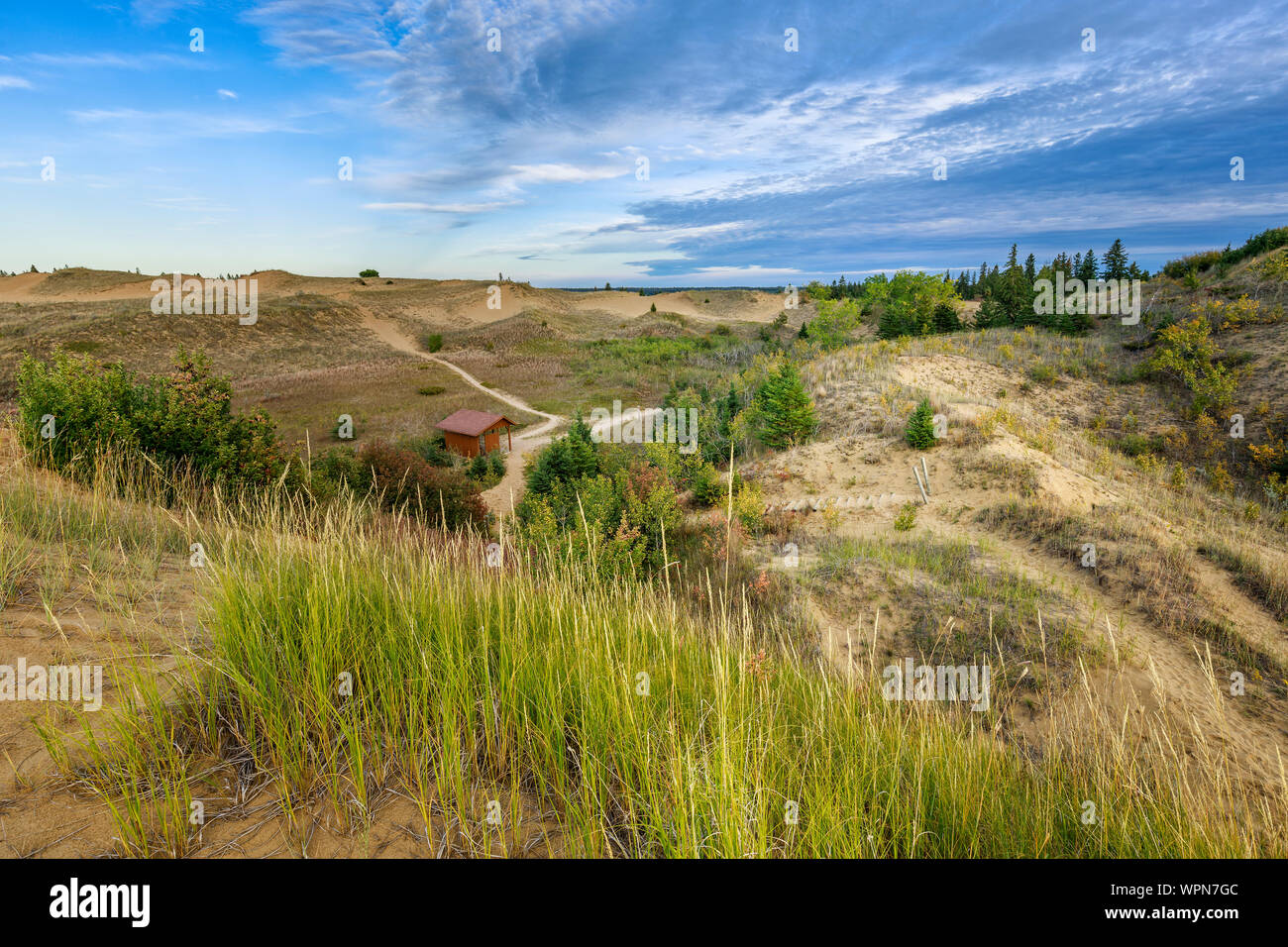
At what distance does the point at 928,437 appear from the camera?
732 inches

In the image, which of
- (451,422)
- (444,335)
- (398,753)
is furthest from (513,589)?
(444,335)

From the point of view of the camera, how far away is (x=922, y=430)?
730 inches

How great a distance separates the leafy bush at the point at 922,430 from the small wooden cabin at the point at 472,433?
677 inches

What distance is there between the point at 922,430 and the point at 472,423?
61.1 ft

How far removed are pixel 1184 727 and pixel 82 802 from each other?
11.0 meters

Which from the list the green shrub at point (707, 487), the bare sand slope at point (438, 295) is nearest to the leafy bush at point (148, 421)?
the green shrub at point (707, 487)

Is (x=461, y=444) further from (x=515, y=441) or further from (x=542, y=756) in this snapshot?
(x=542, y=756)

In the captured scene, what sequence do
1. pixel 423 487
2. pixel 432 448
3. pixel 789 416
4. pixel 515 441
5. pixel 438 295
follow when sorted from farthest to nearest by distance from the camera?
1. pixel 438 295
2. pixel 515 441
3. pixel 432 448
4. pixel 789 416
5. pixel 423 487

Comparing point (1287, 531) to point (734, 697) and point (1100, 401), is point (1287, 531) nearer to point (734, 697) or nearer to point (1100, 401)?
point (1100, 401)

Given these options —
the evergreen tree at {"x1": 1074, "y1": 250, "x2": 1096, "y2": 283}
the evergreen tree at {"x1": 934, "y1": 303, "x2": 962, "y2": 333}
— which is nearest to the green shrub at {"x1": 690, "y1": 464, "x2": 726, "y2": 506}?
the evergreen tree at {"x1": 934, "y1": 303, "x2": 962, "y2": 333}

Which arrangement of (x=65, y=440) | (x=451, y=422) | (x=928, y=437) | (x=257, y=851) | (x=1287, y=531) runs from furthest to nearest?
(x=451, y=422)
(x=928, y=437)
(x=1287, y=531)
(x=65, y=440)
(x=257, y=851)

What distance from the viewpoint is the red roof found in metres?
25.5

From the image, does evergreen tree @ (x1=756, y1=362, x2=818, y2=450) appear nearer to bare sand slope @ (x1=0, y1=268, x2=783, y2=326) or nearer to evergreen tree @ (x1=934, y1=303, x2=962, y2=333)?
evergreen tree @ (x1=934, y1=303, x2=962, y2=333)

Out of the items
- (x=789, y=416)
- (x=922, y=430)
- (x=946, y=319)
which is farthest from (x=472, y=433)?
(x=946, y=319)
